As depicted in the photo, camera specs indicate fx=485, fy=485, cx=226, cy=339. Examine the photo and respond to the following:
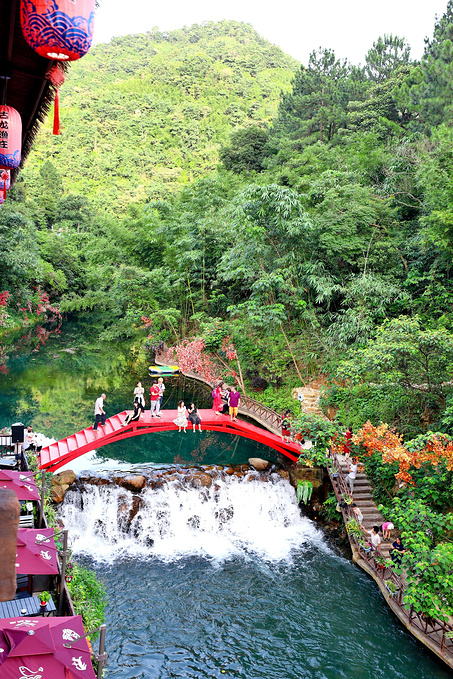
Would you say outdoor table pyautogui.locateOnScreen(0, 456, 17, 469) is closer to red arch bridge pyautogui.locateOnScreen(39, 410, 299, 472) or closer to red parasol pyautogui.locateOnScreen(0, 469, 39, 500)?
red arch bridge pyautogui.locateOnScreen(39, 410, 299, 472)

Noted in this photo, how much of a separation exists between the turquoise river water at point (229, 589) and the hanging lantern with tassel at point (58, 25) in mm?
10738

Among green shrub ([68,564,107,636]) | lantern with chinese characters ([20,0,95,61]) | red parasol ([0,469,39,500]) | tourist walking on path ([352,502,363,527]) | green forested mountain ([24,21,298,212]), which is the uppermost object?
green forested mountain ([24,21,298,212])

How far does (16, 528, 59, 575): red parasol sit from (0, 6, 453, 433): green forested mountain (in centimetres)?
971

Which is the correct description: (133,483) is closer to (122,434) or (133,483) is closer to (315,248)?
(122,434)

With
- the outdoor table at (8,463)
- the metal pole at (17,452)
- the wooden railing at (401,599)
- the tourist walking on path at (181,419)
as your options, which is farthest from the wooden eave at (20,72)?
the wooden railing at (401,599)

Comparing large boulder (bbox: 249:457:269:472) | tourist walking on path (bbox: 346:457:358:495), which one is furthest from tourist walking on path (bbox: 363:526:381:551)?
large boulder (bbox: 249:457:269:472)

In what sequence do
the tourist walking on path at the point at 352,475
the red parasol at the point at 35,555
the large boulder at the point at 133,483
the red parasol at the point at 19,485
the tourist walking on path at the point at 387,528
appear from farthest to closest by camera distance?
the large boulder at the point at 133,483 < the tourist walking on path at the point at 352,475 < the tourist walking on path at the point at 387,528 < the red parasol at the point at 19,485 < the red parasol at the point at 35,555

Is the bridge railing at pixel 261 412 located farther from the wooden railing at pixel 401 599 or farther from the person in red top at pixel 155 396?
the person in red top at pixel 155 396

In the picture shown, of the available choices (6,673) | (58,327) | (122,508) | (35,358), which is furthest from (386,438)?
(58,327)

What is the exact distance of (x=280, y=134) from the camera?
4150 centimetres

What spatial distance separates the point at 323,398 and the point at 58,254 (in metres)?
34.1

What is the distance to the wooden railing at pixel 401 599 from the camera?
1025 centimetres

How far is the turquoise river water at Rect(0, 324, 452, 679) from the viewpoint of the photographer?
10.2 metres

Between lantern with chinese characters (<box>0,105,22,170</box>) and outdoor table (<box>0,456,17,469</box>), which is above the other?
lantern with chinese characters (<box>0,105,22,170</box>)
